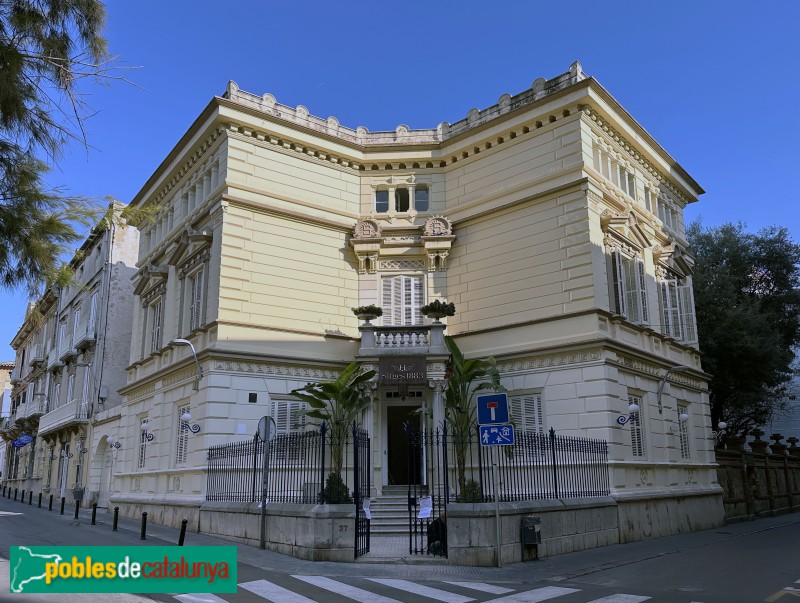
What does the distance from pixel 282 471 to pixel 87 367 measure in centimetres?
2441

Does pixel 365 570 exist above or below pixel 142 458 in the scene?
below

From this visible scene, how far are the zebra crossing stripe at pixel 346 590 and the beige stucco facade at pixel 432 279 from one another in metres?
9.28

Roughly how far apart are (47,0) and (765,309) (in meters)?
33.7

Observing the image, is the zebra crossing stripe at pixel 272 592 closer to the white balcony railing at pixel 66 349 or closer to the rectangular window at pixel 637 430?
the rectangular window at pixel 637 430

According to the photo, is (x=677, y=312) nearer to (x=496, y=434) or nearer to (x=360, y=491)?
(x=496, y=434)

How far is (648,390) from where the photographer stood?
69.2 ft

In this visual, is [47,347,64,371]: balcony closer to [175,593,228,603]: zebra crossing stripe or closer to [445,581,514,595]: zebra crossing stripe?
[175,593,228,603]: zebra crossing stripe

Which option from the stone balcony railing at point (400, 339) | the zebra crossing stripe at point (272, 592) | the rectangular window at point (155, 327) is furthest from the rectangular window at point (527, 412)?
the rectangular window at point (155, 327)

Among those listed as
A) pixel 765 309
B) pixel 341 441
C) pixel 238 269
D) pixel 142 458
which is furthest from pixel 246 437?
pixel 765 309

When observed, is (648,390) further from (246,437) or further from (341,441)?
(246,437)

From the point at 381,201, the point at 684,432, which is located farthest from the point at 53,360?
the point at 684,432

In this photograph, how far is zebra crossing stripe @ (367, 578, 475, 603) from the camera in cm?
955

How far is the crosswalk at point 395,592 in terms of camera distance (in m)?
9.42

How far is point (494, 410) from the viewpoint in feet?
40.6
